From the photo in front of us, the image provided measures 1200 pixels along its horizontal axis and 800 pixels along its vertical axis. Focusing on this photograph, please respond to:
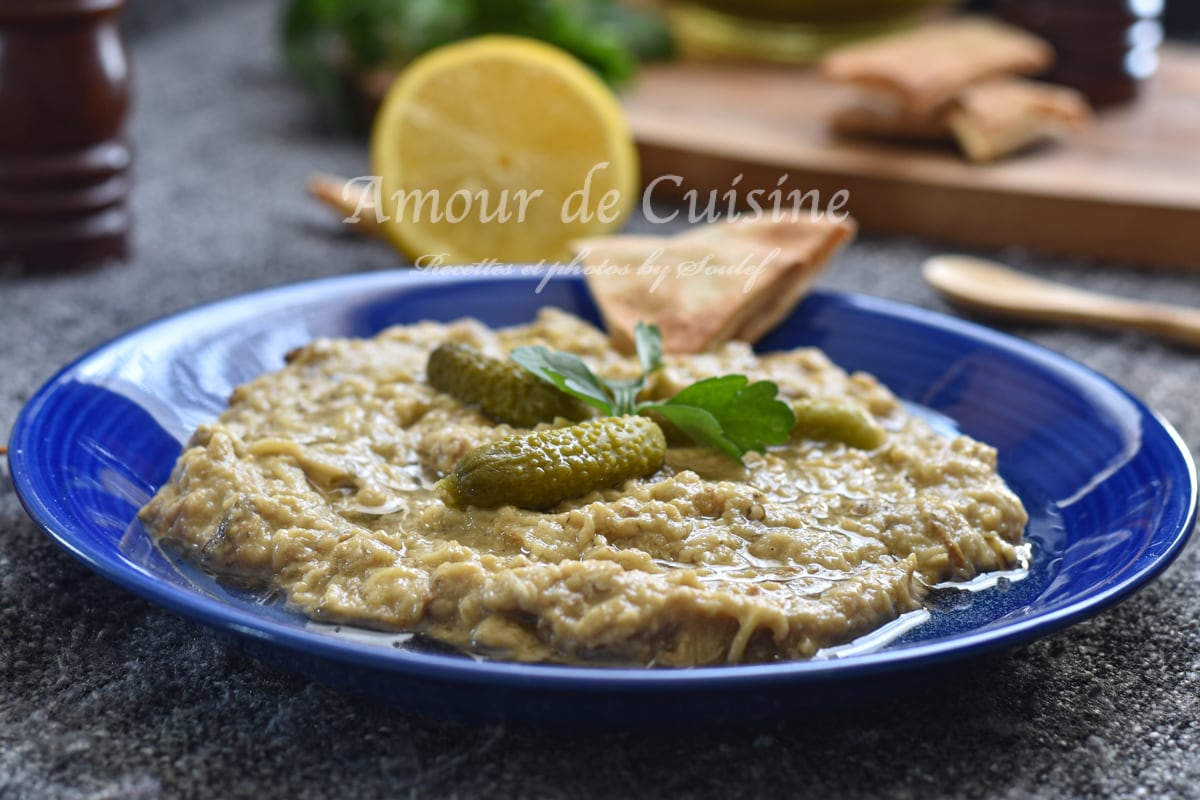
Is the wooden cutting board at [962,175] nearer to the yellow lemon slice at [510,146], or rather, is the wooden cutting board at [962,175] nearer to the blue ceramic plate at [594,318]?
the yellow lemon slice at [510,146]

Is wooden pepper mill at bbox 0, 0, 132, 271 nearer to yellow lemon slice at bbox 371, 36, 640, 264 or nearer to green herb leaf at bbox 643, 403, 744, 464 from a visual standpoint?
yellow lemon slice at bbox 371, 36, 640, 264

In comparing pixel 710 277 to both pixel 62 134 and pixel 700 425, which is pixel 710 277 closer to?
pixel 700 425

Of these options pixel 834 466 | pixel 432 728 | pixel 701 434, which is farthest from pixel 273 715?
pixel 834 466

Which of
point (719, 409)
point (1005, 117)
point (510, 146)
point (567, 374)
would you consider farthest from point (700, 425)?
point (1005, 117)

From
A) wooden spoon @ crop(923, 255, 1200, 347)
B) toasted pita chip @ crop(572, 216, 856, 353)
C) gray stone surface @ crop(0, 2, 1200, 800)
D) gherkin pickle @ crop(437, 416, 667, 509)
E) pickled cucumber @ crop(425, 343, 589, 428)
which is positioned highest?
gherkin pickle @ crop(437, 416, 667, 509)

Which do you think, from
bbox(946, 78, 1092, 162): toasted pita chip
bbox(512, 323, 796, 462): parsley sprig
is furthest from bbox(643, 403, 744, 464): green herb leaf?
bbox(946, 78, 1092, 162): toasted pita chip
